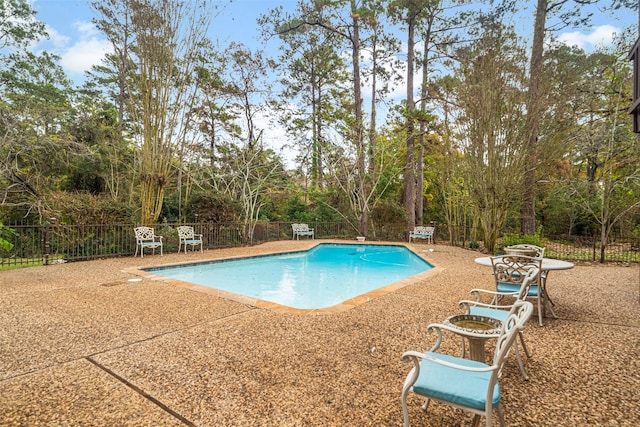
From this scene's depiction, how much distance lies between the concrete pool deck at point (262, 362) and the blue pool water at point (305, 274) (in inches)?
60.4

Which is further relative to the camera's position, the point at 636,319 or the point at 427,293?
the point at 427,293

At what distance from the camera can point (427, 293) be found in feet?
16.1

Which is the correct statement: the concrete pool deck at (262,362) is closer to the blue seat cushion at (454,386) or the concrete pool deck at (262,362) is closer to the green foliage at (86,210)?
the blue seat cushion at (454,386)

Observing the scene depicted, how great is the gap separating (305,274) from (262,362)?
17.7ft

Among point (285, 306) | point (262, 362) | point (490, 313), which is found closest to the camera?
point (262, 362)

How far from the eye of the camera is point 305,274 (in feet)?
26.1

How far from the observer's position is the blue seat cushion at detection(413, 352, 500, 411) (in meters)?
1.49

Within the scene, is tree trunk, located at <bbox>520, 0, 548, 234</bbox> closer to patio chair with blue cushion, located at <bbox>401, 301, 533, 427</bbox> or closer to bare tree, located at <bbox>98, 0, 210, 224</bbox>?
patio chair with blue cushion, located at <bbox>401, 301, 533, 427</bbox>

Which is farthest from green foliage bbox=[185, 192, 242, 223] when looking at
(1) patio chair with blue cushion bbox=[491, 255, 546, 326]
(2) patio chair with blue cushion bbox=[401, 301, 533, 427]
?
(2) patio chair with blue cushion bbox=[401, 301, 533, 427]

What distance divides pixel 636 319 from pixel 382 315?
9.36 ft

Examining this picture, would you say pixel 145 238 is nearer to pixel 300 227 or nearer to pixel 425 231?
pixel 300 227

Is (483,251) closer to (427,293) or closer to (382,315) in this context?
(427,293)

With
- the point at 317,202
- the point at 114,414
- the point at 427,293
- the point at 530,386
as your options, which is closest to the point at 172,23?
the point at 317,202

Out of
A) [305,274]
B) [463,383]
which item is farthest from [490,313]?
[305,274]
